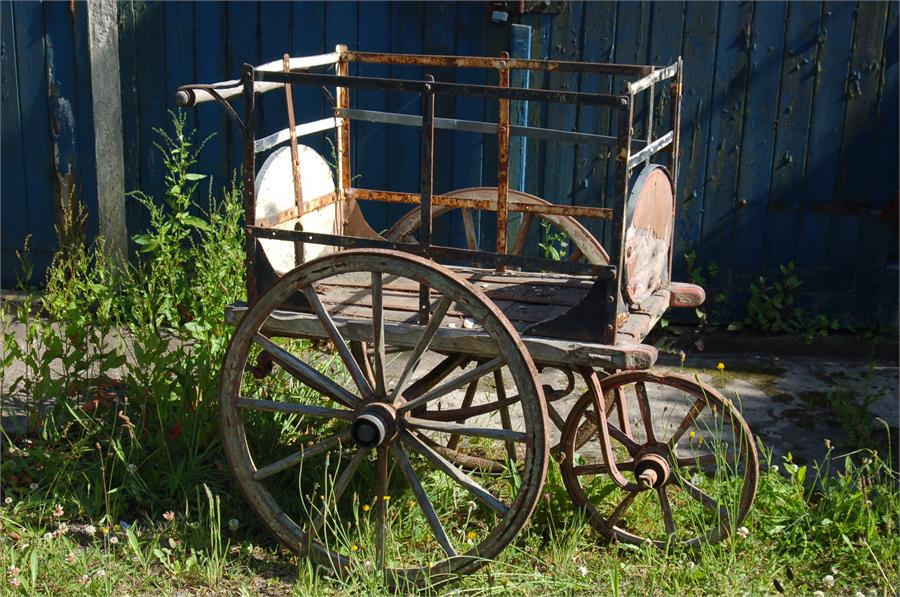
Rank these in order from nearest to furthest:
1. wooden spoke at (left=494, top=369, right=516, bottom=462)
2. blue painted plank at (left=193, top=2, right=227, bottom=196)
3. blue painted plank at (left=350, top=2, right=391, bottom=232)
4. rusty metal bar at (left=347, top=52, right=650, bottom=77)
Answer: wooden spoke at (left=494, top=369, right=516, bottom=462) < rusty metal bar at (left=347, top=52, right=650, bottom=77) < blue painted plank at (left=350, top=2, right=391, bottom=232) < blue painted plank at (left=193, top=2, right=227, bottom=196)

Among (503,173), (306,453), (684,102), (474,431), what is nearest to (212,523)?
(306,453)

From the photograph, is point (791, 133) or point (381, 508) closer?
point (381, 508)

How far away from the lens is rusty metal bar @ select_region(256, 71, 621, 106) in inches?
135

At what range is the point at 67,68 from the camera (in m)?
6.32

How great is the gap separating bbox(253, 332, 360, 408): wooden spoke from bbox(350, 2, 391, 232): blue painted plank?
95.0 inches

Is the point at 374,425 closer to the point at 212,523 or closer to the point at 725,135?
the point at 212,523

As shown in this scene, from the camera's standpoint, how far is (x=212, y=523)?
3734mm

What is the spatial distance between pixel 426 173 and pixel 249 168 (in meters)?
0.63

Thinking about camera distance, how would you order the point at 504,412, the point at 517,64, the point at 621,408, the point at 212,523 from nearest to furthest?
1. the point at 212,523
2. the point at 621,408
3. the point at 504,412
4. the point at 517,64

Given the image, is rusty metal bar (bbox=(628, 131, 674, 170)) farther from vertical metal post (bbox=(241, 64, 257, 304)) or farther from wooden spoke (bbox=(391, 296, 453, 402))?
vertical metal post (bbox=(241, 64, 257, 304))

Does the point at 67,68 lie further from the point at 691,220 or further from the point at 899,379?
the point at 899,379

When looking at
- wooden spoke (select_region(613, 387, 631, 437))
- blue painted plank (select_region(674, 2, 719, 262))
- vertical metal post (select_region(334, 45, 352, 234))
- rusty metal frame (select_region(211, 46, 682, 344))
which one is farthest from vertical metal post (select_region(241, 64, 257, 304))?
blue painted plank (select_region(674, 2, 719, 262))

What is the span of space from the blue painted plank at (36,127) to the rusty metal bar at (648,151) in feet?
12.7

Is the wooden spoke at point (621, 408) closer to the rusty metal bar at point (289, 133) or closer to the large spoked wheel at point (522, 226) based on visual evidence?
the large spoked wheel at point (522, 226)
